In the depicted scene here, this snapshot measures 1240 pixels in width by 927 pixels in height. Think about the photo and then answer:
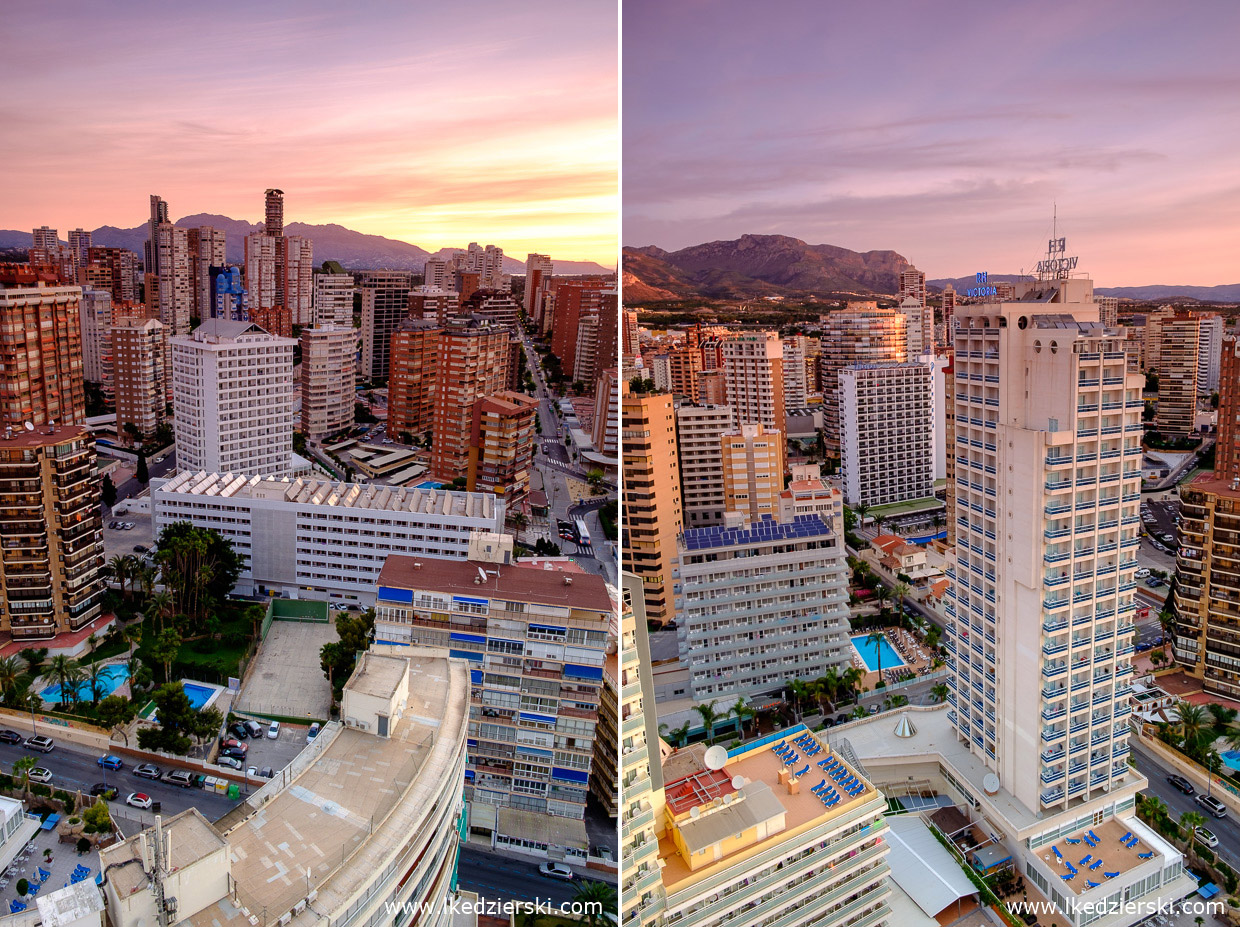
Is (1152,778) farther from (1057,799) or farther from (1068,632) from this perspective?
(1068,632)

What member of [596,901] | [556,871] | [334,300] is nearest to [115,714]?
[556,871]

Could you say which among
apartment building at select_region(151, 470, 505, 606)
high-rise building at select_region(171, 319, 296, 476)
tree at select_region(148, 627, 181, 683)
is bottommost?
tree at select_region(148, 627, 181, 683)

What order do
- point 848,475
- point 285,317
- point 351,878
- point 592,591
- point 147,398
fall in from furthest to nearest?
point 285,317
point 147,398
point 848,475
point 592,591
point 351,878

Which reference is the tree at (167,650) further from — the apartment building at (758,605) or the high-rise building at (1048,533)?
the high-rise building at (1048,533)

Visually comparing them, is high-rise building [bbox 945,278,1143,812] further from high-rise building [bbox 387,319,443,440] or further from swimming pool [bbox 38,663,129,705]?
high-rise building [bbox 387,319,443,440]

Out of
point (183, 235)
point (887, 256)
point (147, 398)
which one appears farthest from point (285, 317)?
point (887, 256)

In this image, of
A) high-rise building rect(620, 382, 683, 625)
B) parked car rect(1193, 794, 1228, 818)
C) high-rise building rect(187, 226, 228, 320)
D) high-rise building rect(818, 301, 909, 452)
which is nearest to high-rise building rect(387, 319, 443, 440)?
high-rise building rect(818, 301, 909, 452)

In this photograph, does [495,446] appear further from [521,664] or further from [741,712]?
[521,664]
